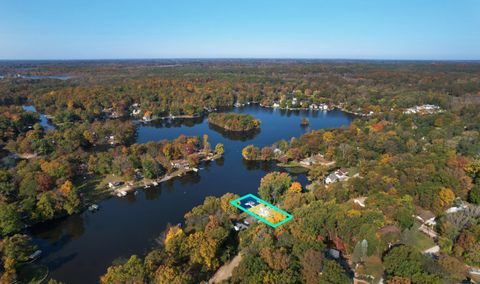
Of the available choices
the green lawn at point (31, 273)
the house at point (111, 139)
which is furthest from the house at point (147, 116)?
the green lawn at point (31, 273)

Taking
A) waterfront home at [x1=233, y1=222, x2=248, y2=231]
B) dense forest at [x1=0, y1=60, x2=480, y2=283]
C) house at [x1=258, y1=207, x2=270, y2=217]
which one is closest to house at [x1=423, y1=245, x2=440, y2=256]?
dense forest at [x1=0, y1=60, x2=480, y2=283]

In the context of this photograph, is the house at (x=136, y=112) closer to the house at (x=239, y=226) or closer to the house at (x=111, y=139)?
the house at (x=111, y=139)

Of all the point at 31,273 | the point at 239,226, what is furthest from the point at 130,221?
the point at 239,226

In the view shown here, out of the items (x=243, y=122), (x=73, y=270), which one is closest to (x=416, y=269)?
(x=73, y=270)

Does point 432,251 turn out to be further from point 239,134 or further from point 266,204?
point 239,134

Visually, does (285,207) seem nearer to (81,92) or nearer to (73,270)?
(73,270)
